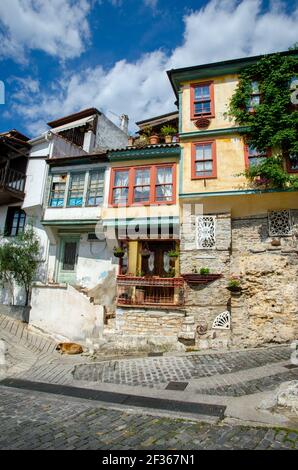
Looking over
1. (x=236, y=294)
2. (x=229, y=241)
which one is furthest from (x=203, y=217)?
(x=236, y=294)

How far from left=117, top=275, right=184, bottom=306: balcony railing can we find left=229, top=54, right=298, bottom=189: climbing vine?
5945 mm

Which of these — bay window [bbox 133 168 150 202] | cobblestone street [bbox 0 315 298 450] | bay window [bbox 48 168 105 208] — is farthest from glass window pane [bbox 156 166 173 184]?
cobblestone street [bbox 0 315 298 450]

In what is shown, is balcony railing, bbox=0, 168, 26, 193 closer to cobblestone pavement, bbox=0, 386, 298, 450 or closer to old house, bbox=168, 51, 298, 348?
old house, bbox=168, 51, 298, 348

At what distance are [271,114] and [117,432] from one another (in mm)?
13153

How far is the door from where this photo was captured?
16.6m

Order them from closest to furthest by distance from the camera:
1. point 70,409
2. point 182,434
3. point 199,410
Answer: point 182,434
point 199,410
point 70,409

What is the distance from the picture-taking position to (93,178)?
53.1ft

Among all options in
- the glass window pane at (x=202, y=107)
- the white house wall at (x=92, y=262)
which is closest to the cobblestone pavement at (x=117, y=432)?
the white house wall at (x=92, y=262)

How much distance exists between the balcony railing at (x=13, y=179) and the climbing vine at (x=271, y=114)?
1331 cm

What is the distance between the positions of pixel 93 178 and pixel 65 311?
7.48 m

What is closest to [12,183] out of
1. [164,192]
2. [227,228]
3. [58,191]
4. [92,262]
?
[58,191]

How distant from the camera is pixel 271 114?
41.2 ft

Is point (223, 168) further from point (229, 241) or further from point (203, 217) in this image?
point (229, 241)

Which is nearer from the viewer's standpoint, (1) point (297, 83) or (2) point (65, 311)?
(1) point (297, 83)
